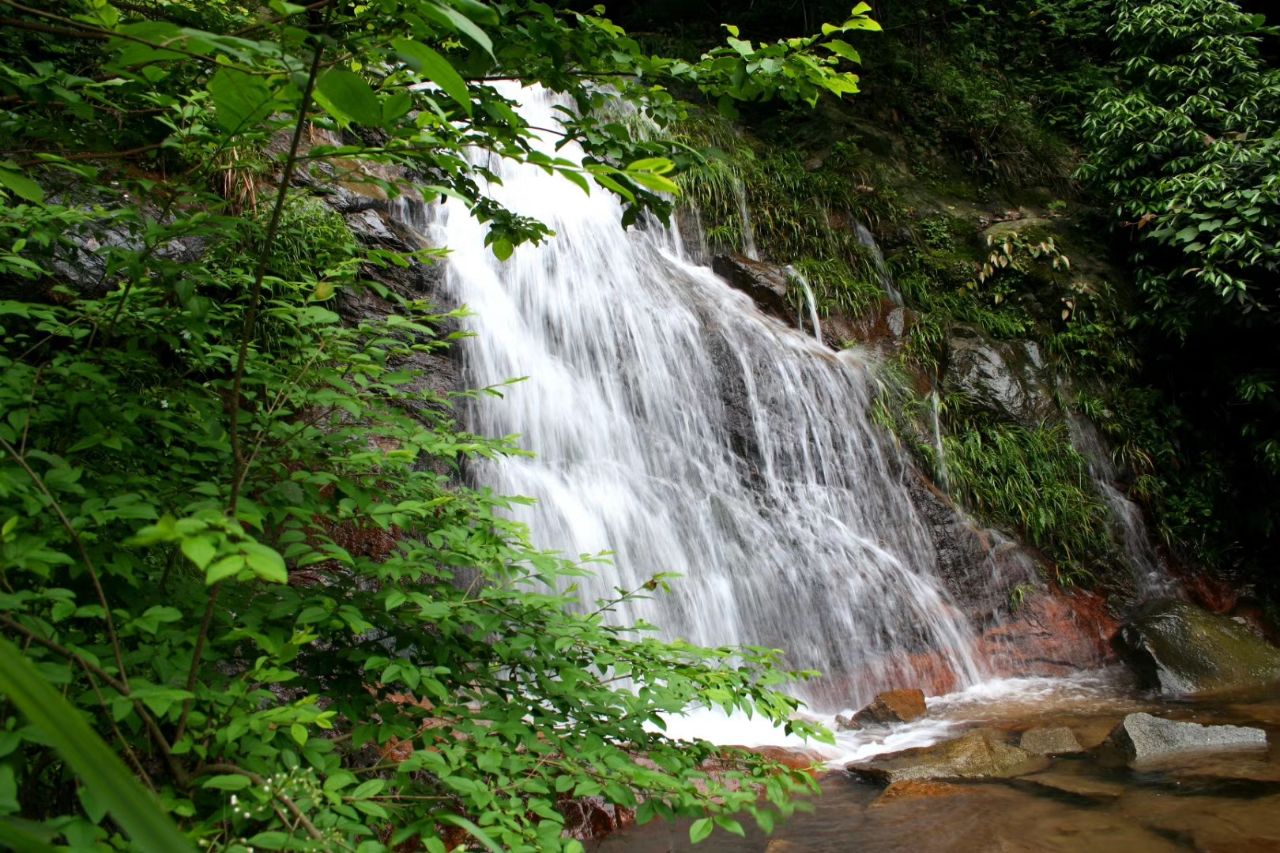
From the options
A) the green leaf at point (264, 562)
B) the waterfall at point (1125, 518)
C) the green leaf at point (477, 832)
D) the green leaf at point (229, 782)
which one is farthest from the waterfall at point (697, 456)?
the green leaf at point (264, 562)

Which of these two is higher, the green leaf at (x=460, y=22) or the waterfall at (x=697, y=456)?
the green leaf at (x=460, y=22)

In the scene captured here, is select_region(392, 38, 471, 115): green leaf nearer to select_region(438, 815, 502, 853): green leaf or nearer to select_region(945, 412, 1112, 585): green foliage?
select_region(438, 815, 502, 853): green leaf

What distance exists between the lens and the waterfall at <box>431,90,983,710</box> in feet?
20.3

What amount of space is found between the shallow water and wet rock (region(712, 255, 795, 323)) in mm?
4743

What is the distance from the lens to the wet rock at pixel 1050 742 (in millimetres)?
4887

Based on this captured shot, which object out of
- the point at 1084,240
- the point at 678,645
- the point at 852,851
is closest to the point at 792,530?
the point at 852,851

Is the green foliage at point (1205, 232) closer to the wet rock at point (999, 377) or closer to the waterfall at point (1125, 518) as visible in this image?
the waterfall at point (1125, 518)

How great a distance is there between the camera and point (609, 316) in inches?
295

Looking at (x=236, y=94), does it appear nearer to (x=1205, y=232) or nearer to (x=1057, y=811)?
(x=1057, y=811)

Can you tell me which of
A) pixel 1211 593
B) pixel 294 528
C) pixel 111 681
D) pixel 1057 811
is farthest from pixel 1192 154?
pixel 111 681

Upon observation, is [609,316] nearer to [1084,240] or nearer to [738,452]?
[738,452]

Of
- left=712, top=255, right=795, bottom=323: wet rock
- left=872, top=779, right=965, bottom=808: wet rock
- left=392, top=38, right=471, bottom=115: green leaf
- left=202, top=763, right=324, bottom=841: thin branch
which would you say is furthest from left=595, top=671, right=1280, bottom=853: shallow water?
left=712, top=255, right=795, bottom=323: wet rock

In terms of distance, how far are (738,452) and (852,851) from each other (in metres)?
4.01

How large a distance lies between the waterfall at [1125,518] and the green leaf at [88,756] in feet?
30.9
